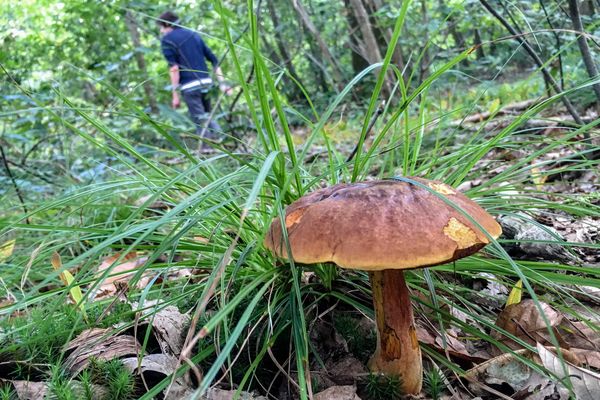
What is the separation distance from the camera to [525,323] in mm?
1434

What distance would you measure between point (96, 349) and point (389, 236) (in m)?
0.94

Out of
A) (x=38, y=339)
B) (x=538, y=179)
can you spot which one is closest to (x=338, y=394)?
(x=38, y=339)

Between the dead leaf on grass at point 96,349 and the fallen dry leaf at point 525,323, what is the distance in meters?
1.13

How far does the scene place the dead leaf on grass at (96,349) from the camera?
4.08 ft

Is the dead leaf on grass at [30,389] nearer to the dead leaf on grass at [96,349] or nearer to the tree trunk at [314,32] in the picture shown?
the dead leaf on grass at [96,349]

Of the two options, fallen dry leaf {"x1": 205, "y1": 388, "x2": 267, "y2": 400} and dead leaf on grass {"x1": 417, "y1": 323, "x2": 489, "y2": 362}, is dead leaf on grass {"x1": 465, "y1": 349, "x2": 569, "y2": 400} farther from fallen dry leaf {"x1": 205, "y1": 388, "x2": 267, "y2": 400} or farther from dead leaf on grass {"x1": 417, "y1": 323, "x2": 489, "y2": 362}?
fallen dry leaf {"x1": 205, "y1": 388, "x2": 267, "y2": 400}

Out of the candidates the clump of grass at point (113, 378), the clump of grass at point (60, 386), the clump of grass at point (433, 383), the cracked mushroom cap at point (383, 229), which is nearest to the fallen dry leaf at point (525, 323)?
the clump of grass at point (433, 383)

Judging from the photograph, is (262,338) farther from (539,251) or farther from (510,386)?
(539,251)

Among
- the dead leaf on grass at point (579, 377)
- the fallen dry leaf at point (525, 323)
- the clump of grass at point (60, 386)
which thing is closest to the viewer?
the clump of grass at point (60, 386)

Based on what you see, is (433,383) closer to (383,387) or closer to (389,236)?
(383,387)

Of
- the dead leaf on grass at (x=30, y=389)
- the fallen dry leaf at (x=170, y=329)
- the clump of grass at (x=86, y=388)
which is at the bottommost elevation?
the fallen dry leaf at (x=170, y=329)

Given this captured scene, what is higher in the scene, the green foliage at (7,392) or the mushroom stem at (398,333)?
the green foliage at (7,392)

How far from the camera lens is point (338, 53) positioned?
1225 cm

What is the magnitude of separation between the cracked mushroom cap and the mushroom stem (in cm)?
25
